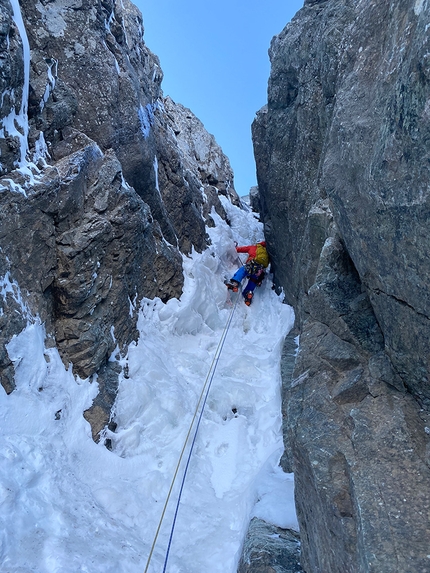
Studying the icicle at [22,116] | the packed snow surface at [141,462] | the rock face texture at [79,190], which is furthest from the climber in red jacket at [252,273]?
the icicle at [22,116]

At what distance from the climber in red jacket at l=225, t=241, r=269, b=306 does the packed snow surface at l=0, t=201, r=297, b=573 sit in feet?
13.3

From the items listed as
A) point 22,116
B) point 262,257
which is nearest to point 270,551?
point 22,116

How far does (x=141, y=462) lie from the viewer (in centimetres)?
669

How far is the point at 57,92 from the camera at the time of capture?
9523mm

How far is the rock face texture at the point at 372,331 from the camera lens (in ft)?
10.3

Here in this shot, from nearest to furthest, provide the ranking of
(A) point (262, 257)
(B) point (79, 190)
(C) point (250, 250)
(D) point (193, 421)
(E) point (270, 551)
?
(E) point (270, 551)
(D) point (193, 421)
(B) point (79, 190)
(A) point (262, 257)
(C) point (250, 250)

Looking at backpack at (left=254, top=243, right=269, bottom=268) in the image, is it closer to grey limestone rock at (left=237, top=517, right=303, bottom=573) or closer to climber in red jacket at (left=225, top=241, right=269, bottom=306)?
climber in red jacket at (left=225, top=241, right=269, bottom=306)

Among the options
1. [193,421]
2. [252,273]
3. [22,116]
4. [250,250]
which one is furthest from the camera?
[250,250]

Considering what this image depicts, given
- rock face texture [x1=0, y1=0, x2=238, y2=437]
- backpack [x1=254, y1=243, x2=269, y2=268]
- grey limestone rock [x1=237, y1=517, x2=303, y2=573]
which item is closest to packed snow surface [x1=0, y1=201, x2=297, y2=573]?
grey limestone rock [x1=237, y1=517, x2=303, y2=573]

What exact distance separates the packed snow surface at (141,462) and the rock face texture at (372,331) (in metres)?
1.90

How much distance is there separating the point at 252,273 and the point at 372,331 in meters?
10.2

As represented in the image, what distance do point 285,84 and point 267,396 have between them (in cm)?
950

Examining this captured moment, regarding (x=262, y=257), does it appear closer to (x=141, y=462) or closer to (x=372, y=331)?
(x=141, y=462)

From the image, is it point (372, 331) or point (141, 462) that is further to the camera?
point (141, 462)
